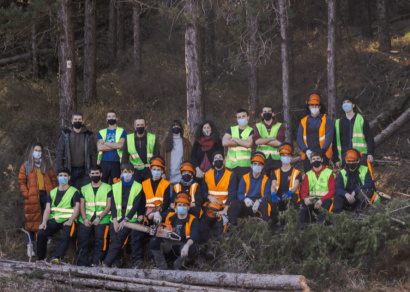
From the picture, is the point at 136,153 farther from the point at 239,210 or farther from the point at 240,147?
the point at 239,210

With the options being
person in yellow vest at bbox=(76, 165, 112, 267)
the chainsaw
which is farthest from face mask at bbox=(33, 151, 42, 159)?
the chainsaw

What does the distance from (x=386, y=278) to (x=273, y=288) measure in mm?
1801

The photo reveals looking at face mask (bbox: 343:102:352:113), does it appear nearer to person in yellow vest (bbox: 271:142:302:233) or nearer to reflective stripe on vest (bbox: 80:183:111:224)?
person in yellow vest (bbox: 271:142:302:233)

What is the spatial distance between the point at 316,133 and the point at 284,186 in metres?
1.29

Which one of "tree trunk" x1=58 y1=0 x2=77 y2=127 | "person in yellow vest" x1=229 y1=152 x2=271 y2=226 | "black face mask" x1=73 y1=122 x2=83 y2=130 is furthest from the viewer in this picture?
"tree trunk" x1=58 y1=0 x2=77 y2=127

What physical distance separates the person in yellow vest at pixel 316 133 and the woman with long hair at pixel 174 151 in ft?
7.49

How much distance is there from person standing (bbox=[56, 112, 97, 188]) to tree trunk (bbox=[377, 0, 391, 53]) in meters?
14.2

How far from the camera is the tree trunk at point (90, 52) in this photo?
15742mm

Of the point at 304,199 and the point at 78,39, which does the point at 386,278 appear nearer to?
the point at 304,199

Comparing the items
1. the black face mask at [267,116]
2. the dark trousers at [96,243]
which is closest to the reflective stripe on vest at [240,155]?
the black face mask at [267,116]

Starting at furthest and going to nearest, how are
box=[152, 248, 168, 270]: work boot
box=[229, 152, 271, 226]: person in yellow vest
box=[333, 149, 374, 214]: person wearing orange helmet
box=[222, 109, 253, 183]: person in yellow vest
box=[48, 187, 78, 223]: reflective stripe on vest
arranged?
box=[222, 109, 253, 183]: person in yellow vest, box=[48, 187, 78, 223]: reflective stripe on vest, box=[229, 152, 271, 226]: person in yellow vest, box=[333, 149, 374, 214]: person wearing orange helmet, box=[152, 248, 168, 270]: work boot

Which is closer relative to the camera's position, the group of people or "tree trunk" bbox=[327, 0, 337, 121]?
the group of people

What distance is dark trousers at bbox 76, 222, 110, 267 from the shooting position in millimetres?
7605

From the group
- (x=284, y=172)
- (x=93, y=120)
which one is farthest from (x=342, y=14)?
(x=284, y=172)
